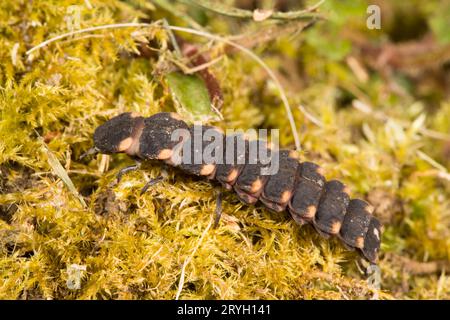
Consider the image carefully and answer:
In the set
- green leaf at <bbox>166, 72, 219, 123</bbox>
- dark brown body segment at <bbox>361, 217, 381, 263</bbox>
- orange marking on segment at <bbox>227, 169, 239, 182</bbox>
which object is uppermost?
green leaf at <bbox>166, 72, 219, 123</bbox>

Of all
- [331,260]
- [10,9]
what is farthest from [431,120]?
[10,9]

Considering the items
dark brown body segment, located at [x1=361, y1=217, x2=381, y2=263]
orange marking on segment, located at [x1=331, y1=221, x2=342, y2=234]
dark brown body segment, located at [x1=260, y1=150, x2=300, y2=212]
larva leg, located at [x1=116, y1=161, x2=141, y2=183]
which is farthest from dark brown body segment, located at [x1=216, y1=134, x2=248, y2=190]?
dark brown body segment, located at [x1=361, y1=217, x2=381, y2=263]

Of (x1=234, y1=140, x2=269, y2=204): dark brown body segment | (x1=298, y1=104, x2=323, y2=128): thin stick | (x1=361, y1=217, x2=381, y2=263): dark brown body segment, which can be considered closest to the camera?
(x1=234, y1=140, x2=269, y2=204): dark brown body segment

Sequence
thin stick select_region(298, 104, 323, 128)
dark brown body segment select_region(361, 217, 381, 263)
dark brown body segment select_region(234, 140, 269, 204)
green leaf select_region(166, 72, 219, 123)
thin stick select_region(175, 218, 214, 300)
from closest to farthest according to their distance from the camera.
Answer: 1. thin stick select_region(175, 218, 214, 300)
2. dark brown body segment select_region(234, 140, 269, 204)
3. dark brown body segment select_region(361, 217, 381, 263)
4. green leaf select_region(166, 72, 219, 123)
5. thin stick select_region(298, 104, 323, 128)

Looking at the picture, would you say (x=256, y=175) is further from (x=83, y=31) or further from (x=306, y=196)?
(x=83, y=31)

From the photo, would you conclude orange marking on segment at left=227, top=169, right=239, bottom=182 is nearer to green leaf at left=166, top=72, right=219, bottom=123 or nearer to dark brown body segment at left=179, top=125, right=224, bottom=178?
dark brown body segment at left=179, top=125, right=224, bottom=178

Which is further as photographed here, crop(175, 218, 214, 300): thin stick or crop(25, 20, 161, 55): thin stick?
crop(25, 20, 161, 55): thin stick
